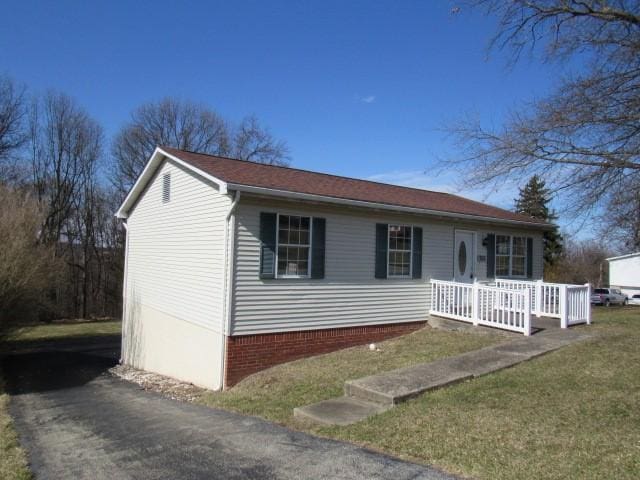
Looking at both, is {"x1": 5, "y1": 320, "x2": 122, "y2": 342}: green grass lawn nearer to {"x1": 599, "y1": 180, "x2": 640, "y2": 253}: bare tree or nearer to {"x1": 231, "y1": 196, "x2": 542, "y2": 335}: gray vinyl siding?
{"x1": 231, "y1": 196, "x2": 542, "y2": 335}: gray vinyl siding

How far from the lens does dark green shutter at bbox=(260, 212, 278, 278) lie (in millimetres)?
9852

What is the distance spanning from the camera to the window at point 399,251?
476 inches

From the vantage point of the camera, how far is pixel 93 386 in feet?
39.4

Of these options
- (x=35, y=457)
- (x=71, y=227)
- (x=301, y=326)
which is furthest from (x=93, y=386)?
(x=71, y=227)

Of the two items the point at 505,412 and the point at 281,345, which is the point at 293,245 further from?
the point at 505,412

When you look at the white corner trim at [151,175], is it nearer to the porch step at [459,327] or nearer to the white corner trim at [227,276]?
the white corner trim at [227,276]

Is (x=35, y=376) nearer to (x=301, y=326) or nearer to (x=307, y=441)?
(x=301, y=326)

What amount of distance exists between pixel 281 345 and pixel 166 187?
543 centimetres

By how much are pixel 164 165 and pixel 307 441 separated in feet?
30.5

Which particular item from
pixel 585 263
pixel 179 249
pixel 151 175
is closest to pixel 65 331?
pixel 151 175

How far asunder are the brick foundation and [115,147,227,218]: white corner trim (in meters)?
3.03

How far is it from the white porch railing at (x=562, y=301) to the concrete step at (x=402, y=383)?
5.09 metres

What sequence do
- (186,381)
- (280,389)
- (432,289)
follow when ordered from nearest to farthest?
(280,389), (186,381), (432,289)

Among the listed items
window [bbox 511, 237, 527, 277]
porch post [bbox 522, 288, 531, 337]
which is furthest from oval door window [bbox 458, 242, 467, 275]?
porch post [bbox 522, 288, 531, 337]
